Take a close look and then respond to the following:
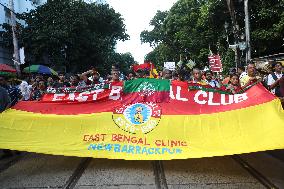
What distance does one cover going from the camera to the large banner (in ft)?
21.0

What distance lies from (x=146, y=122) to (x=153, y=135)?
29cm

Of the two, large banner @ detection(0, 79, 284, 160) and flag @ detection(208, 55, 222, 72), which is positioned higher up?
flag @ detection(208, 55, 222, 72)

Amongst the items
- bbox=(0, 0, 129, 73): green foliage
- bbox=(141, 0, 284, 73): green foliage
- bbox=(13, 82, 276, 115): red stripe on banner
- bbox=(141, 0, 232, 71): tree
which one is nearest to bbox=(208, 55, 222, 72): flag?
bbox=(141, 0, 284, 73): green foliage

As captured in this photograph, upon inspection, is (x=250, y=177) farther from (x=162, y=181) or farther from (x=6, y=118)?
(x=6, y=118)

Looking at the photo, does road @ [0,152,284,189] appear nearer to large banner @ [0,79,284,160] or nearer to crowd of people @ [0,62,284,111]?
large banner @ [0,79,284,160]

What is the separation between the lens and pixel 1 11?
2948 cm

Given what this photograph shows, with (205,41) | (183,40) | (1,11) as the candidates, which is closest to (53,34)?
(1,11)

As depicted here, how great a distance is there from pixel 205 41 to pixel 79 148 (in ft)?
111

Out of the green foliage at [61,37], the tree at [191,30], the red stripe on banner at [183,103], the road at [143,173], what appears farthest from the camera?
the tree at [191,30]

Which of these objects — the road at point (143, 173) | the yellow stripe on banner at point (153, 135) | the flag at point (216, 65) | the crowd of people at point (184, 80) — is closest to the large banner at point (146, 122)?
the yellow stripe on banner at point (153, 135)

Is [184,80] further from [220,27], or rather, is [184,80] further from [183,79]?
[220,27]

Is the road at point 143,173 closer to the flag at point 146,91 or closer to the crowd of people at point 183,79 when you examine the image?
the flag at point 146,91

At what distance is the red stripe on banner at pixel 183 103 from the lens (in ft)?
22.4

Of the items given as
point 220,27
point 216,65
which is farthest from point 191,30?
point 216,65
